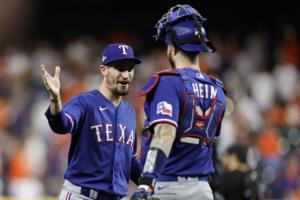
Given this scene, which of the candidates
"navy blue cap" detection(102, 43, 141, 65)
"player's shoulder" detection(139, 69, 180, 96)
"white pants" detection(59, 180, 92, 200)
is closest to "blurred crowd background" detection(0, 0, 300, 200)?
"navy blue cap" detection(102, 43, 141, 65)

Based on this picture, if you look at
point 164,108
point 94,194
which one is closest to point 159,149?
point 164,108

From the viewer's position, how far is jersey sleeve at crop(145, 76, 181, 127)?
540 centimetres

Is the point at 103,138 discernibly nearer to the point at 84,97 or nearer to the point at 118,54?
the point at 84,97

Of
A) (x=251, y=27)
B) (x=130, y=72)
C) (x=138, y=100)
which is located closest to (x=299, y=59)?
(x=251, y=27)

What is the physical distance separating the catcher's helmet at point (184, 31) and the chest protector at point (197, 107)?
0.18 meters

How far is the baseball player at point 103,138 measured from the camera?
6562 millimetres

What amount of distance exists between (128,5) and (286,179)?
6.68m

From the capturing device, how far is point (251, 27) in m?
17.6

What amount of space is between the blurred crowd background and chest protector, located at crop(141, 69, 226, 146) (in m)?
3.27

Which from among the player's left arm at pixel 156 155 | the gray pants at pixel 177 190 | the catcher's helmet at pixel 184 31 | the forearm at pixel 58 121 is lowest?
the gray pants at pixel 177 190

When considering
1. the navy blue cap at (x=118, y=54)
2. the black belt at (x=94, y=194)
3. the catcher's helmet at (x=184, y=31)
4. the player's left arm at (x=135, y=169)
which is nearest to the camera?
the catcher's helmet at (x=184, y=31)

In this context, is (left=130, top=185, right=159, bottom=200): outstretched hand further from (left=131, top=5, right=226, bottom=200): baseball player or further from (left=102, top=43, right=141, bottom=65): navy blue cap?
(left=102, top=43, right=141, bottom=65): navy blue cap

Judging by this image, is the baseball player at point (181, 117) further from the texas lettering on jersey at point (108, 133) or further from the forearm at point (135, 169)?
the forearm at point (135, 169)

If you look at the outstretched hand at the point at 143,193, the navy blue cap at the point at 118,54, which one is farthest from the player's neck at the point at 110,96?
the outstretched hand at the point at 143,193
